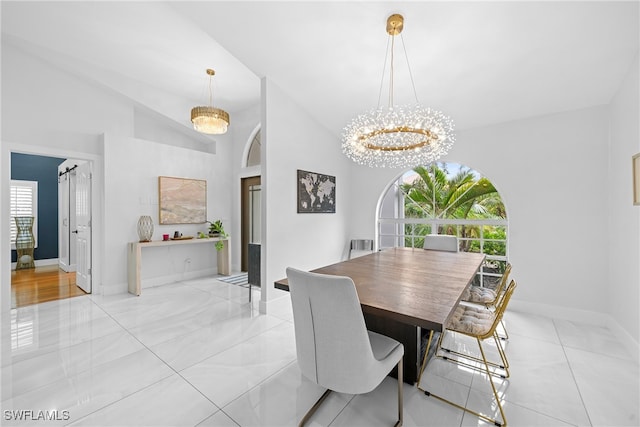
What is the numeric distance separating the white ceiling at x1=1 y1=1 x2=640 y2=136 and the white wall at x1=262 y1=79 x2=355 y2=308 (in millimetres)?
294

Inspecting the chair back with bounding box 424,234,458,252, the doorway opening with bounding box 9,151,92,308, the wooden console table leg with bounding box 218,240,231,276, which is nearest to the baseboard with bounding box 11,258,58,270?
the doorway opening with bounding box 9,151,92,308

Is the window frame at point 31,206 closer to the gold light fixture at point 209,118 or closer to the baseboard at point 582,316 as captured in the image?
the gold light fixture at point 209,118

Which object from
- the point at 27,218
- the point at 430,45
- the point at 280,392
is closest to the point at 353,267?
the point at 280,392

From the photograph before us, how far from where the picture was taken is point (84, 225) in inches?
165

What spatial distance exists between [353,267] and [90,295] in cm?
409

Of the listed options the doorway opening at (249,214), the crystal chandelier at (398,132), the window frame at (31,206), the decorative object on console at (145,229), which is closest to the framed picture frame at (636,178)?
the crystal chandelier at (398,132)

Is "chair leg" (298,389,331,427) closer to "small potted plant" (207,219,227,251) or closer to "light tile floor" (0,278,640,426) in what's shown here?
"light tile floor" (0,278,640,426)

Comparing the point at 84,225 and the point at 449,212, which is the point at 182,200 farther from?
the point at 449,212

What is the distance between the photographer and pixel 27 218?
220 inches

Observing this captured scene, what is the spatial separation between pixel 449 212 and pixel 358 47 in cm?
287

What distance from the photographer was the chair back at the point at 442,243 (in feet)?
11.5

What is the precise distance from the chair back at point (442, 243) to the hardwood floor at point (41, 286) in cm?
524

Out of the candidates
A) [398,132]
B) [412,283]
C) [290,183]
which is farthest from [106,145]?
[412,283]

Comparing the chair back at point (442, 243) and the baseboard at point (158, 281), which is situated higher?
the chair back at point (442, 243)
